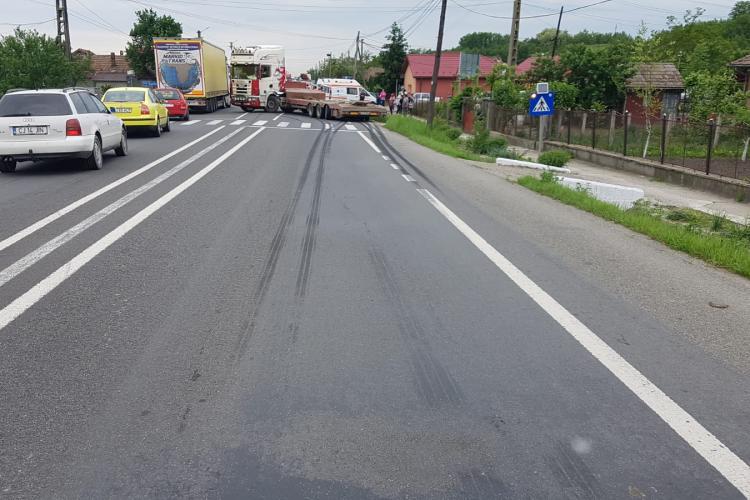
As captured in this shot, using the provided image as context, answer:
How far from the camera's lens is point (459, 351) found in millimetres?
4738

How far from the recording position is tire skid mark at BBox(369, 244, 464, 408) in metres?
4.04

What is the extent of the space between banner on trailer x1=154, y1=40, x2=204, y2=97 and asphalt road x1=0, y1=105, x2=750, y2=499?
3261 centimetres

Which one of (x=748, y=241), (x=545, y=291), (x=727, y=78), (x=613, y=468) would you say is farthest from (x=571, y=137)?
(x=613, y=468)

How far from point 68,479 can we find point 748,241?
9.34 m

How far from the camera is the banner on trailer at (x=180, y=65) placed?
39562mm

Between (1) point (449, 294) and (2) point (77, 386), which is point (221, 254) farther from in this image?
(2) point (77, 386)

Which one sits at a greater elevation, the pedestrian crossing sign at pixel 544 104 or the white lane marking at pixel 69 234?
the pedestrian crossing sign at pixel 544 104

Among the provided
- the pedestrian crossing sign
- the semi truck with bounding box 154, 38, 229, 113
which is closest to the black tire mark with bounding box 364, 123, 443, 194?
the pedestrian crossing sign

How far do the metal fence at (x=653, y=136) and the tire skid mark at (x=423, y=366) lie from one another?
12.7m

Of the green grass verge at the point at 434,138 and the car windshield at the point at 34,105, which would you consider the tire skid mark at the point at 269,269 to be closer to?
the car windshield at the point at 34,105

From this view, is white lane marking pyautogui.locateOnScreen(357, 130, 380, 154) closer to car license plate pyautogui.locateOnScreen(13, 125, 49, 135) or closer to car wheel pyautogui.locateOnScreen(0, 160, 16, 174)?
car license plate pyautogui.locateOnScreen(13, 125, 49, 135)

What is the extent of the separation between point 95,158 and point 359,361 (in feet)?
36.5

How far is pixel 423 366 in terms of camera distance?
4.47m

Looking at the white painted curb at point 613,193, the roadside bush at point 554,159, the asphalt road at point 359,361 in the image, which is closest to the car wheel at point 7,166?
the asphalt road at point 359,361
